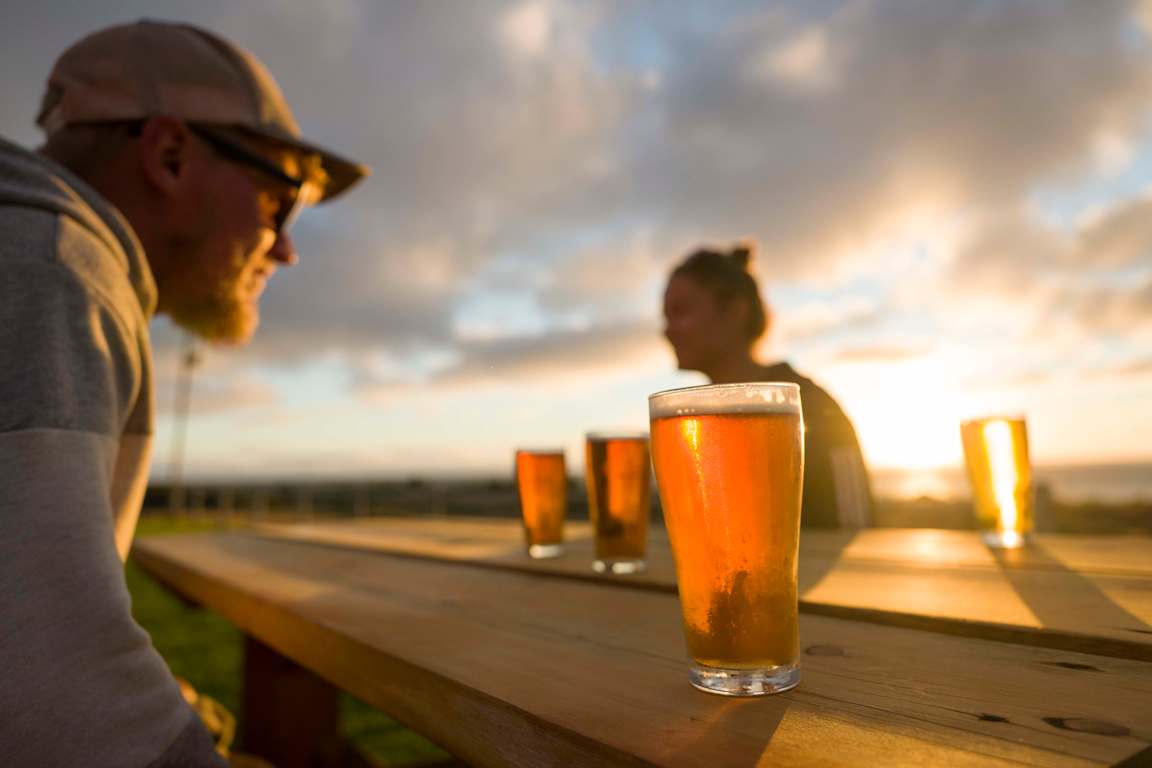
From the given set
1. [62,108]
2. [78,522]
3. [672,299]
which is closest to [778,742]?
[78,522]

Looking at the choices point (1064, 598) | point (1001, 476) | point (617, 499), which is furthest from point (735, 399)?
point (1001, 476)

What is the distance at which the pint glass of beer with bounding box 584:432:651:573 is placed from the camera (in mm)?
1397

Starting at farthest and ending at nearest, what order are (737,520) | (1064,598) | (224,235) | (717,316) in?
(717,316) → (224,235) → (1064,598) → (737,520)

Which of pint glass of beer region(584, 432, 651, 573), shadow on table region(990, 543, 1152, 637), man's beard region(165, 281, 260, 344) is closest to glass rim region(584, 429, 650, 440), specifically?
pint glass of beer region(584, 432, 651, 573)

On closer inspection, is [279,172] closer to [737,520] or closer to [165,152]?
[165,152]

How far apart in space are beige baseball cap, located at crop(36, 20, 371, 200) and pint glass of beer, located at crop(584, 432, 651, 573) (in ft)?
3.72

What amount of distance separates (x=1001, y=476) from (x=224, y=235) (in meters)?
1.88

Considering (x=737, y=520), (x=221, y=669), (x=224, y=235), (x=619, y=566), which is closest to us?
(x=737, y=520)

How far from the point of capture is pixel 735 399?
27.5 inches

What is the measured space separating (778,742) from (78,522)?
70cm

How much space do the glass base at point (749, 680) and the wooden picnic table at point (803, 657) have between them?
12 mm

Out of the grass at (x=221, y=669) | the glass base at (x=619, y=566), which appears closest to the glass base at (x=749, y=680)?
the glass base at (x=619, y=566)

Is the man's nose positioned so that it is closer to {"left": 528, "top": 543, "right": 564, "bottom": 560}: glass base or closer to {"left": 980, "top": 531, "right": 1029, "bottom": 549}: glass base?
{"left": 528, "top": 543, "right": 564, "bottom": 560}: glass base

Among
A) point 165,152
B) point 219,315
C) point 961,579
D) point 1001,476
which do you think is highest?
point 165,152
